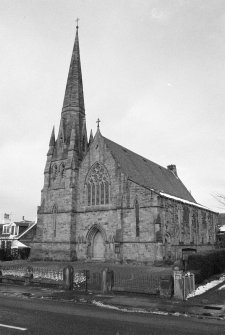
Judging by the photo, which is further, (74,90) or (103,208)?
(74,90)

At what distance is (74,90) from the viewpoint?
140 feet

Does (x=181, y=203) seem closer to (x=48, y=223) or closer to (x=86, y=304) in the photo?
(x=48, y=223)

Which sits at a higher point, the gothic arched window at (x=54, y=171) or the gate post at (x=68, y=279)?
the gothic arched window at (x=54, y=171)

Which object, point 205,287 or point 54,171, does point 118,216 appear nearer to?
point 54,171

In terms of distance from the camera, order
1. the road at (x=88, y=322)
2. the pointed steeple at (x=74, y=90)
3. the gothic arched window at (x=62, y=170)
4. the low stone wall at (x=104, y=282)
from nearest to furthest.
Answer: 1. the road at (x=88, y=322)
2. the low stone wall at (x=104, y=282)
3. the gothic arched window at (x=62, y=170)
4. the pointed steeple at (x=74, y=90)

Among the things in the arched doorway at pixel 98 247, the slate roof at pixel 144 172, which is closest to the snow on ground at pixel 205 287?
the slate roof at pixel 144 172

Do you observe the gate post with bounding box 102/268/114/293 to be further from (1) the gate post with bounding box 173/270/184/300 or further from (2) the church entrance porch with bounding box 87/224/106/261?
(2) the church entrance porch with bounding box 87/224/106/261

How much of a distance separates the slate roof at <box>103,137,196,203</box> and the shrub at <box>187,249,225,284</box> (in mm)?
11379

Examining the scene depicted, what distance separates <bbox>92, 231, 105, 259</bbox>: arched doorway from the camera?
108ft

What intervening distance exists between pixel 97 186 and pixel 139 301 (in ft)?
69.9

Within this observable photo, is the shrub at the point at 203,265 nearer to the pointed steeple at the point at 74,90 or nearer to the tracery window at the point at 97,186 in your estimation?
the tracery window at the point at 97,186

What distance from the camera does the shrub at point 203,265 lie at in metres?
18.4

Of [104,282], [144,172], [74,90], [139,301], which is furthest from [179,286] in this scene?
[74,90]

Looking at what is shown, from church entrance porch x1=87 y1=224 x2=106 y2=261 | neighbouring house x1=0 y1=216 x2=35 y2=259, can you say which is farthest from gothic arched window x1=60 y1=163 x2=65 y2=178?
neighbouring house x1=0 y1=216 x2=35 y2=259
